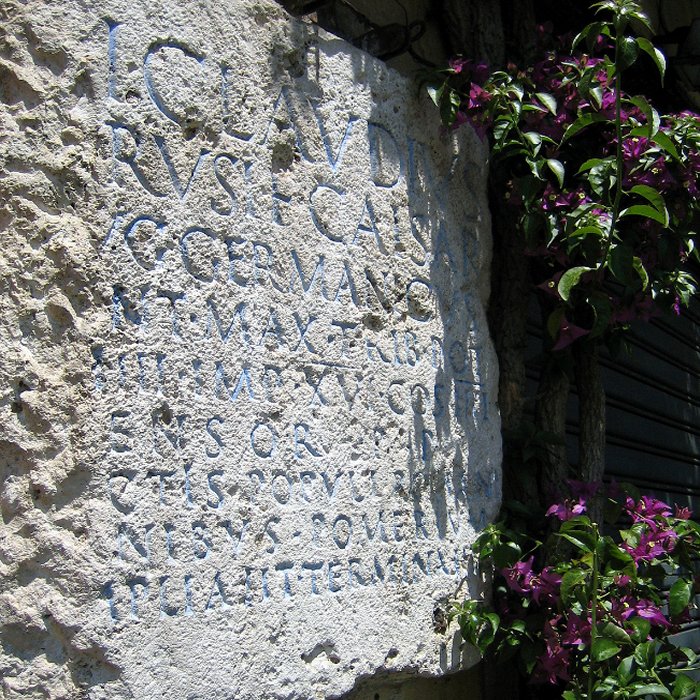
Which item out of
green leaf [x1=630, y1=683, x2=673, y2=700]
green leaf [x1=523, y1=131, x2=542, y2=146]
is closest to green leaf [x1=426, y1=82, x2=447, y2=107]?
green leaf [x1=523, y1=131, x2=542, y2=146]

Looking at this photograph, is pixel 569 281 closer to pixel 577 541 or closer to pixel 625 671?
pixel 577 541

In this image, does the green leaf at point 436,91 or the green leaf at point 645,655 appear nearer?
the green leaf at point 645,655

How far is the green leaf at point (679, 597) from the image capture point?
8.23 feet

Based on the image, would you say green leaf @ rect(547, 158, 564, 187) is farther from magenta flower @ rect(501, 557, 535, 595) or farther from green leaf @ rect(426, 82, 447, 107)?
A: magenta flower @ rect(501, 557, 535, 595)

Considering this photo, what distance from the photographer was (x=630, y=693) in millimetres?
2352

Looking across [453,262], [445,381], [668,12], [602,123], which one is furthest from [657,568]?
[668,12]

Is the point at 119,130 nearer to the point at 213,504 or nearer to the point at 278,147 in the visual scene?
the point at 278,147

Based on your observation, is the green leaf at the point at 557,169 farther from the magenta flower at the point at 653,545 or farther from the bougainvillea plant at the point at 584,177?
the magenta flower at the point at 653,545

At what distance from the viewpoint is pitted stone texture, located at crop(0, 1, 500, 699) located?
6.15 feet

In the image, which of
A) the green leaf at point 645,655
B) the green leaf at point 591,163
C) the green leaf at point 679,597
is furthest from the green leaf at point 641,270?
the green leaf at point 645,655

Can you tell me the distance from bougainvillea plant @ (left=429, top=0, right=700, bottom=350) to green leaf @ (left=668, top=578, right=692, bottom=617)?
0.71 m

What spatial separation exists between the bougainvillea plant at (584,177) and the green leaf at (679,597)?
71cm

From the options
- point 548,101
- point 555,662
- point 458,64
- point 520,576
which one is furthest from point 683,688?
point 458,64

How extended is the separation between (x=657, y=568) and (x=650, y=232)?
0.95 meters
